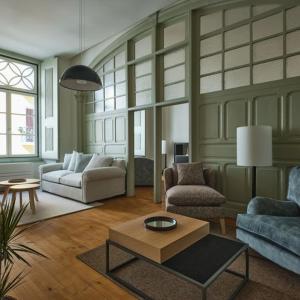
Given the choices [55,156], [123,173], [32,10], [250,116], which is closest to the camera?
[250,116]

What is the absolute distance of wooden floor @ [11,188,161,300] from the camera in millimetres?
1642

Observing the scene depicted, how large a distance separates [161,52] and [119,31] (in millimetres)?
1292

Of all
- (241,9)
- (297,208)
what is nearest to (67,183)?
(297,208)

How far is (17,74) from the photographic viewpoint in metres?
5.81

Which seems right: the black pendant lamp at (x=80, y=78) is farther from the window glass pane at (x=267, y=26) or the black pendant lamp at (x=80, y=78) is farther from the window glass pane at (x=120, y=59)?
the window glass pane at (x=267, y=26)

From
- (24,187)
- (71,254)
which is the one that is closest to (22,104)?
(24,187)

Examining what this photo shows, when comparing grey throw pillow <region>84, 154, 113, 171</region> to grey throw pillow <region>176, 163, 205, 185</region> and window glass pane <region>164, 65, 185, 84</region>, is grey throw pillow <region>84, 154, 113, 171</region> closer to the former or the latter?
grey throw pillow <region>176, 163, 205, 185</region>

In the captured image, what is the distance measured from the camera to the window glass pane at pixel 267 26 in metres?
2.95

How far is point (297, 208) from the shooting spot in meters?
2.19

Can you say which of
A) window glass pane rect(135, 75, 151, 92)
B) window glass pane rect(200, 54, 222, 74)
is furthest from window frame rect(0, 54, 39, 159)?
window glass pane rect(200, 54, 222, 74)

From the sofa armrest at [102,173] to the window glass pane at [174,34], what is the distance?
253cm

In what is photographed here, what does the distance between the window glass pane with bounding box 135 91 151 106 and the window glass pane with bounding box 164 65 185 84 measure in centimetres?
48

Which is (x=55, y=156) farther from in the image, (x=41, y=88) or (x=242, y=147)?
(x=242, y=147)

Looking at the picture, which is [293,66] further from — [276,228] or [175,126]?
[175,126]
